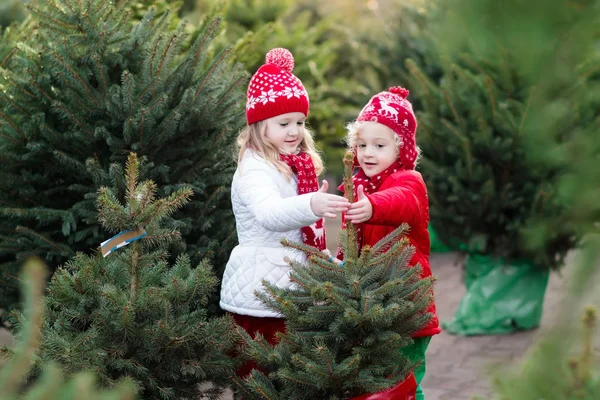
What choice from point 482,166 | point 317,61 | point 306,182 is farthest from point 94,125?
point 317,61

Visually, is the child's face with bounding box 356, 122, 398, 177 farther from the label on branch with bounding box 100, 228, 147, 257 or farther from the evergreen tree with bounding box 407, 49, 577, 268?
the evergreen tree with bounding box 407, 49, 577, 268

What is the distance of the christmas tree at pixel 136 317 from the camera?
2.49 meters

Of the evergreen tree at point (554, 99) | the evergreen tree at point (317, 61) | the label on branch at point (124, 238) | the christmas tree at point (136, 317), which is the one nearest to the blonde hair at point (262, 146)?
the christmas tree at point (136, 317)

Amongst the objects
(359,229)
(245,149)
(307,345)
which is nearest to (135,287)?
(307,345)

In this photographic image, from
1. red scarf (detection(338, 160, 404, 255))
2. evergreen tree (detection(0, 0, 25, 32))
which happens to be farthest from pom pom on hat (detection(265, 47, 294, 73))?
evergreen tree (detection(0, 0, 25, 32))

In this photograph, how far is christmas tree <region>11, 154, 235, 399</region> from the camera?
8.16 ft

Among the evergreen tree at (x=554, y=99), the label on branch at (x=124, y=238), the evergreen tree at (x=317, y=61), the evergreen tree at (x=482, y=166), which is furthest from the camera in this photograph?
the evergreen tree at (x=317, y=61)

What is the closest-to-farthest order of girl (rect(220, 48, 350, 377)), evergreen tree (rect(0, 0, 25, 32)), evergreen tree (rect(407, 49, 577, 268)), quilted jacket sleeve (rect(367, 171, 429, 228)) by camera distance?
quilted jacket sleeve (rect(367, 171, 429, 228)) < girl (rect(220, 48, 350, 377)) < evergreen tree (rect(0, 0, 25, 32)) < evergreen tree (rect(407, 49, 577, 268))

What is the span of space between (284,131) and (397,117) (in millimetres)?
514

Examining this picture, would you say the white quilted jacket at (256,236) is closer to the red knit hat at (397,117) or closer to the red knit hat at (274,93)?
the red knit hat at (274,93)

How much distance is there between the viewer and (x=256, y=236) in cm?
309

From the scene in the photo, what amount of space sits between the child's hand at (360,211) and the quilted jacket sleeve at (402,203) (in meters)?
0.04

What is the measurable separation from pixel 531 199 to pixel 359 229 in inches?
103

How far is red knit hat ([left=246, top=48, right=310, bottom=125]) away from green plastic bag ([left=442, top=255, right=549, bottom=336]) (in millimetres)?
3218
